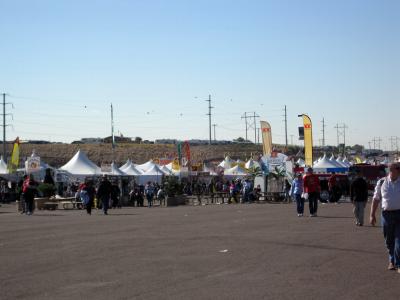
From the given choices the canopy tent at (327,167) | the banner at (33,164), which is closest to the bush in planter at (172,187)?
the banner at (33,164)

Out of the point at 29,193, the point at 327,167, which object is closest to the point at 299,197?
the point at 29,193

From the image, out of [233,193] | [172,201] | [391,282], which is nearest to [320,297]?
[391,282]

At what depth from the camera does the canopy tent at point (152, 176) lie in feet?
178

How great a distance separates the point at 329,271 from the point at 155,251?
3942 millimetres

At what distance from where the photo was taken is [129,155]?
113m

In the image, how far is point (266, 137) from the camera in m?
46.8

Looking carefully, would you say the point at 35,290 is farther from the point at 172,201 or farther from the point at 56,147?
the point at 56,147

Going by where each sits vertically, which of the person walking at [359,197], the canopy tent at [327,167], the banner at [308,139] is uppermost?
the banner at [308,139]

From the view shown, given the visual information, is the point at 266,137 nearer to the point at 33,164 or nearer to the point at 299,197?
the point at 33,164

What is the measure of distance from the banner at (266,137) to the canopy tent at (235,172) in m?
14.9

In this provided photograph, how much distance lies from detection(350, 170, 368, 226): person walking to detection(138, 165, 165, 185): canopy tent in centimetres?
3497

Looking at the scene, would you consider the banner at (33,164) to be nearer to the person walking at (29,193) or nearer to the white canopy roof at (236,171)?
the person walking at (29,193)

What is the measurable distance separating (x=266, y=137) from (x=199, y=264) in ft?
119

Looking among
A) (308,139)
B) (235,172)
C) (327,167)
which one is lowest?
(235,172)
